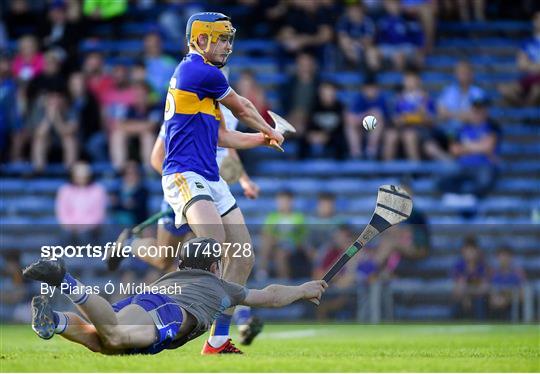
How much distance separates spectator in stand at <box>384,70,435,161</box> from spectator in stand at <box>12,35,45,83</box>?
5.96 m

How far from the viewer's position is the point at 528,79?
2194cm

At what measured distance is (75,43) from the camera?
22125 millimetres

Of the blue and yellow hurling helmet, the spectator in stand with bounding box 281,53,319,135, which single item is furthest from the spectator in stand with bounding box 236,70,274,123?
the blue and yellow hurling helmet

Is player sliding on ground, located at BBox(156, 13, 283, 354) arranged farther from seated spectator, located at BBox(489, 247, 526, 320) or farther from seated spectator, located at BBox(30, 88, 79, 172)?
seated spectator, located at BBox(30, 88, 79, 172)

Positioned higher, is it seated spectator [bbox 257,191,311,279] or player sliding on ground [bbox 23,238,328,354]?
player sliding on ground [bbox 23,238,328,354]

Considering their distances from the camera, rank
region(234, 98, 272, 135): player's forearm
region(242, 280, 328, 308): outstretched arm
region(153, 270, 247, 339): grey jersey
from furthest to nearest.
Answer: region(234, 98, 272, 135): player's forearm
region(242, 280, 328, 308): outstretched arm
region(153, 270, 247, 339): grey jersey

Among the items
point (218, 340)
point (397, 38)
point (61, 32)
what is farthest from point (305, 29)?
point (218, 340)

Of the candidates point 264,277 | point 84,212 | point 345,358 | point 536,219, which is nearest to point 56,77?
point 84,212

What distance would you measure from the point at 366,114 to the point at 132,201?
4249 mm

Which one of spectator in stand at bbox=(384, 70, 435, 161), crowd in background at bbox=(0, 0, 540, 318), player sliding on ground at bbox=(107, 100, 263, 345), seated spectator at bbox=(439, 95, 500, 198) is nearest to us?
player sliding on ground at bbox=(107, 100, 263, 345)

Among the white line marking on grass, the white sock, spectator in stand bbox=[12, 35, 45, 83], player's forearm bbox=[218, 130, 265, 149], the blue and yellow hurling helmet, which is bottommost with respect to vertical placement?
the white line marking on grass

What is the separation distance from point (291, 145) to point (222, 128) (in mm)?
9845

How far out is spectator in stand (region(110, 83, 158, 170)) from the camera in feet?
66.6

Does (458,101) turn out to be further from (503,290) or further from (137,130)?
(137,130)
